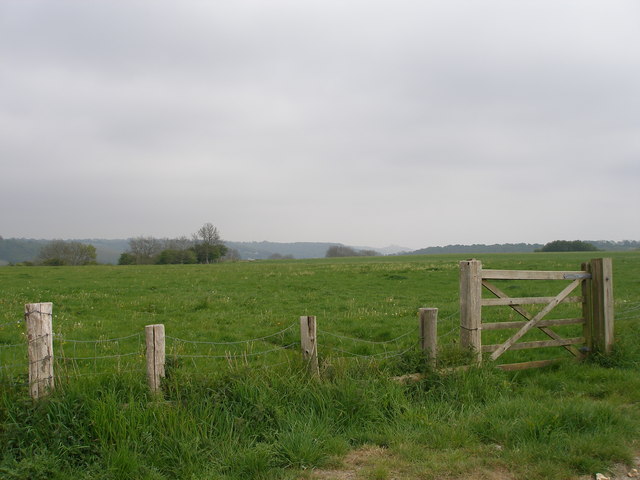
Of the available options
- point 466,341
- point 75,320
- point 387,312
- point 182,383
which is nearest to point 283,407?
point 182,383

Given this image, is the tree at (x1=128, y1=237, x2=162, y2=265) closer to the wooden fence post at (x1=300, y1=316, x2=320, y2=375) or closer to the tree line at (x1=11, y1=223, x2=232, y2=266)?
the tree line at (x1=11, y1=223, x2=232, y2=266)

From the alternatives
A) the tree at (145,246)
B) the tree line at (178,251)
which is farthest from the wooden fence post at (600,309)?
the tree at (145,246)

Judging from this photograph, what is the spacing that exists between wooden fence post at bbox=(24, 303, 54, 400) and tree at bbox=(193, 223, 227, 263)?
100 meters

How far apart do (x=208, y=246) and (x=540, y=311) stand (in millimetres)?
102277

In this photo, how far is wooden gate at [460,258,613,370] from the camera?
788cm

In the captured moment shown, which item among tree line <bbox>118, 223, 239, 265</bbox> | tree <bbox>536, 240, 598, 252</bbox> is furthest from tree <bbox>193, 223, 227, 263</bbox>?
tree <bbox>536, 240, 598, 252</bbox>

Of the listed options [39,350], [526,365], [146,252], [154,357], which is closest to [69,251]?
[146,252]

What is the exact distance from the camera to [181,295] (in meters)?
21.8

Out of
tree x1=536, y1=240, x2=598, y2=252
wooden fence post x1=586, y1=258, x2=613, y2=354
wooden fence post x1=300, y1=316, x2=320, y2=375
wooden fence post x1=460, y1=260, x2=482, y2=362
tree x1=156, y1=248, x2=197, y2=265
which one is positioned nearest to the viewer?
Result: wooden fence post x1=300, y1=316, x2=320, y2=375

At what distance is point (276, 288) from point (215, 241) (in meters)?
92.4

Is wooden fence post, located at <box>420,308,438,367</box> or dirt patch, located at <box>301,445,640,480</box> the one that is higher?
wooden fence post, located at <box>420,308,438,367</box>

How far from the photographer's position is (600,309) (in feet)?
30.1

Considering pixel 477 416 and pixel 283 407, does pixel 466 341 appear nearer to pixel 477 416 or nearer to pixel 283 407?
pixel 477 416

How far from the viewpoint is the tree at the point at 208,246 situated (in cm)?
10612
